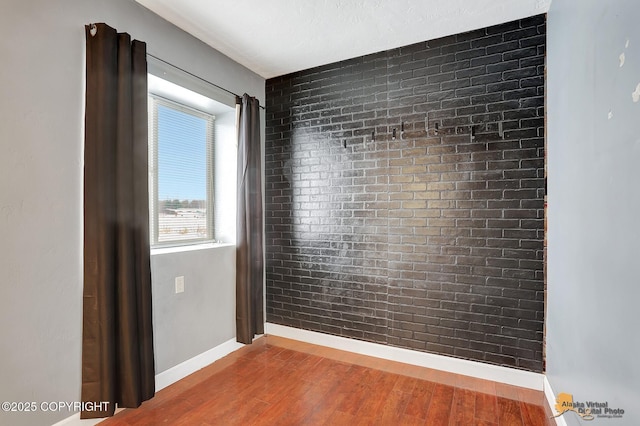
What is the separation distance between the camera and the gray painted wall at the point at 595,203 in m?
1.04

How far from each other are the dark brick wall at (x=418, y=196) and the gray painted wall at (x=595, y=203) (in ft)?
0.92

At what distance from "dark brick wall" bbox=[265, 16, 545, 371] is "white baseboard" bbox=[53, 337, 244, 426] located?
23.7 inches

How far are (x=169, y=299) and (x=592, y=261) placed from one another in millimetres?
2609

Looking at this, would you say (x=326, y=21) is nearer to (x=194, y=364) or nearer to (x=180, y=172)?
(x=180, y=172)

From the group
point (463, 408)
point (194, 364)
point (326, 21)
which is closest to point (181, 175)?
point (194, 364)

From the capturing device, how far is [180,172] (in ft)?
9.07

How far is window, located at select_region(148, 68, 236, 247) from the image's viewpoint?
2.54 metres

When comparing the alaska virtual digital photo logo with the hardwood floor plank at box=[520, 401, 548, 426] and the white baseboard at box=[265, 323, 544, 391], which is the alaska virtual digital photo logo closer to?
the hardwood floor plank at box=[520, 401, 548, 426]

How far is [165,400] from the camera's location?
7.11ft

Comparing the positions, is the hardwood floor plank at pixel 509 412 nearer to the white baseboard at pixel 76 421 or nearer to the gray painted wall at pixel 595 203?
the gray painted wall at pixel 595 203

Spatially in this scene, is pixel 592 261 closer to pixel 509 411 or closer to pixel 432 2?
pixel 509 411

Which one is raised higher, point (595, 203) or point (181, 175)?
point (181, 175)

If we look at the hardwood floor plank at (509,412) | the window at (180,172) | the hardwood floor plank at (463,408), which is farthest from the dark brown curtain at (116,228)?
the hardwood floor plank at (509,412)

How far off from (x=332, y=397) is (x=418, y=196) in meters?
1.68
